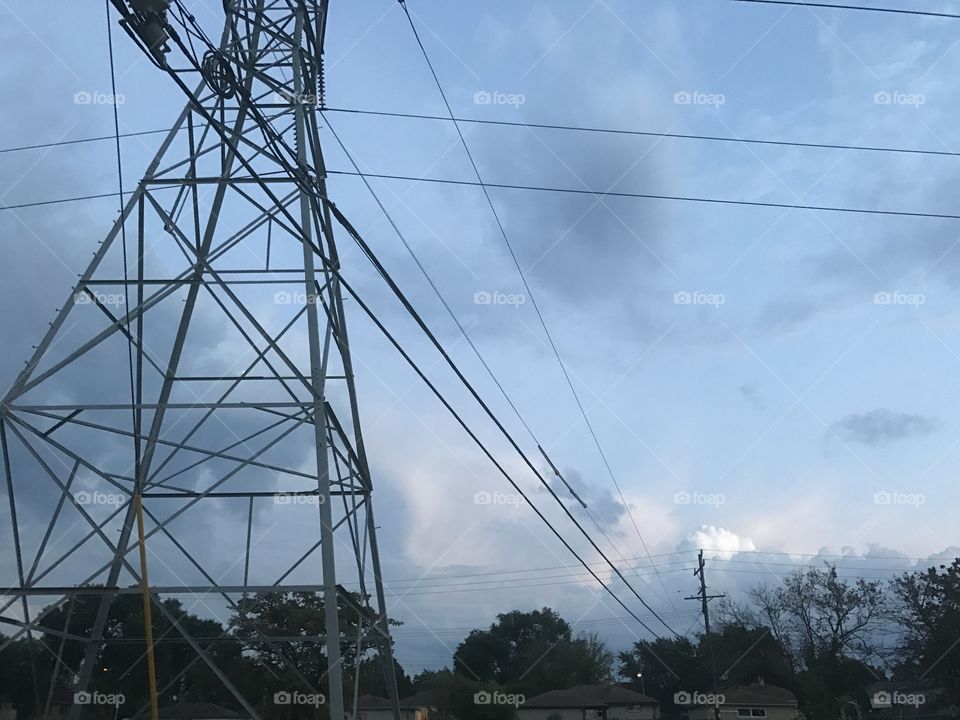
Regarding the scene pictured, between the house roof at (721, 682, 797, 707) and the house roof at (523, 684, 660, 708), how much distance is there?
535 centimetres

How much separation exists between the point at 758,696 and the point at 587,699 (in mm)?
12148

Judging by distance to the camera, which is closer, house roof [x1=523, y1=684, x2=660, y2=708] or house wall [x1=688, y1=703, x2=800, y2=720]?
house roof [x1=523, y1=684, x2=660, y2=708]

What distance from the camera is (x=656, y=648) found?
78625mm

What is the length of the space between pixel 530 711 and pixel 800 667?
847 inches

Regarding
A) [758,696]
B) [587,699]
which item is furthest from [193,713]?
[758,696]

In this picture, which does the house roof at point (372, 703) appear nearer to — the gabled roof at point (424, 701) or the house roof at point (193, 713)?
the gabled roof at point (424, 701)

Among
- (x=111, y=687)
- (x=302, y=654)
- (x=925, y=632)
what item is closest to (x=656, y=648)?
(x=925, y=632)

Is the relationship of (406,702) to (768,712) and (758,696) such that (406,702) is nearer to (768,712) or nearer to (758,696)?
(758,696)

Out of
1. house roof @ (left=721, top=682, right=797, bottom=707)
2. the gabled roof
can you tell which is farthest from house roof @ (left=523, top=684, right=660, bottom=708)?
the gabled roof

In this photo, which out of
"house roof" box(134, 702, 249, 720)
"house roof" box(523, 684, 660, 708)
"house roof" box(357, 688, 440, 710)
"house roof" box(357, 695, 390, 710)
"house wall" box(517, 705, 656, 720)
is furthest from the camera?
"house roof" box(357, 688, 440, 710)

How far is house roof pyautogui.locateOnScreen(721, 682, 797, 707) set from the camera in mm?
61875

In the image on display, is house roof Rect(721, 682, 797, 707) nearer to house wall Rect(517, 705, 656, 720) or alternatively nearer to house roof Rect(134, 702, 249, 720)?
house wall Rect(517, 705, 656, 720)

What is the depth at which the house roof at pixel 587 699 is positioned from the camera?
59.6 meters

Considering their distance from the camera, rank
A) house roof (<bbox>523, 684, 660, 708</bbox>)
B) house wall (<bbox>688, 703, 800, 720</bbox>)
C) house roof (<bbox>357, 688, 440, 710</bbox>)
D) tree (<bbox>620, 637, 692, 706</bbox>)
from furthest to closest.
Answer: tree (<bbox>620, 637, 692, 706</bbox>) < house wall (<bbox>688, 703, 800, 720</bbox>) < house roof (<bbox>357, 688, 440, 710</bbox>) < house roof (<bbox>523, 684, 660, 708</bbox>)
